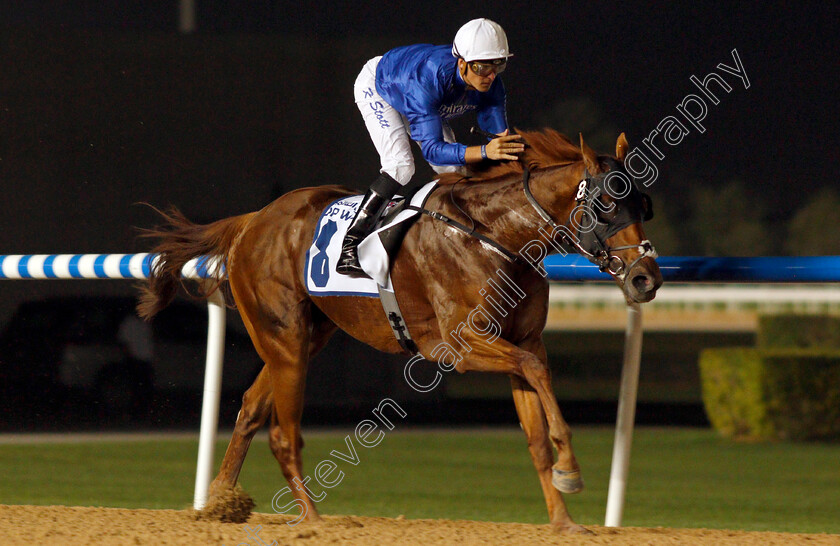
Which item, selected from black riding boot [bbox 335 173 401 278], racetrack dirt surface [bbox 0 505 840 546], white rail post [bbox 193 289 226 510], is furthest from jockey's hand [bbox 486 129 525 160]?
white rail post [bbox 193 289 226 510]

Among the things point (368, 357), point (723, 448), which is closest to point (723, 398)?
point (723, 448)

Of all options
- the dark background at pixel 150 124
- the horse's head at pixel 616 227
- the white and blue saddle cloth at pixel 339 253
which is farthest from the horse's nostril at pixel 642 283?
the dark background at pixel 150 124

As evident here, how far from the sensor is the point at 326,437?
8.36m

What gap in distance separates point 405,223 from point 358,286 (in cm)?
28

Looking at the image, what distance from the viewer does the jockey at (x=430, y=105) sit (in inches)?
126

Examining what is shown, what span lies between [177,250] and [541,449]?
5.53 ft

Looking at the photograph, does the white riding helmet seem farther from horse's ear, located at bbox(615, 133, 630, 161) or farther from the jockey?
horse's ear, located at bbox(615, 133, 630, 161)

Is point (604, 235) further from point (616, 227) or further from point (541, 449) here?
point (541, 449)

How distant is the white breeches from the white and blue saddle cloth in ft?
0.38

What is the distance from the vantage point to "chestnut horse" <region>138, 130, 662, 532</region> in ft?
9.61

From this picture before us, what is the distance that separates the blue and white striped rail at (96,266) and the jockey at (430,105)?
0.77 metres

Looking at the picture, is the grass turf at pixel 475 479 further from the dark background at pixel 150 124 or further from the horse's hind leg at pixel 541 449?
the dark background at pixel 150 124

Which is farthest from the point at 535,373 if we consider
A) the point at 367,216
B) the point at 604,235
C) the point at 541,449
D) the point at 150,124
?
the point at 150,124

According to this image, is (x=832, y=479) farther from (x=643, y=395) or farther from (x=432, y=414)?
(x=643, y=395)
